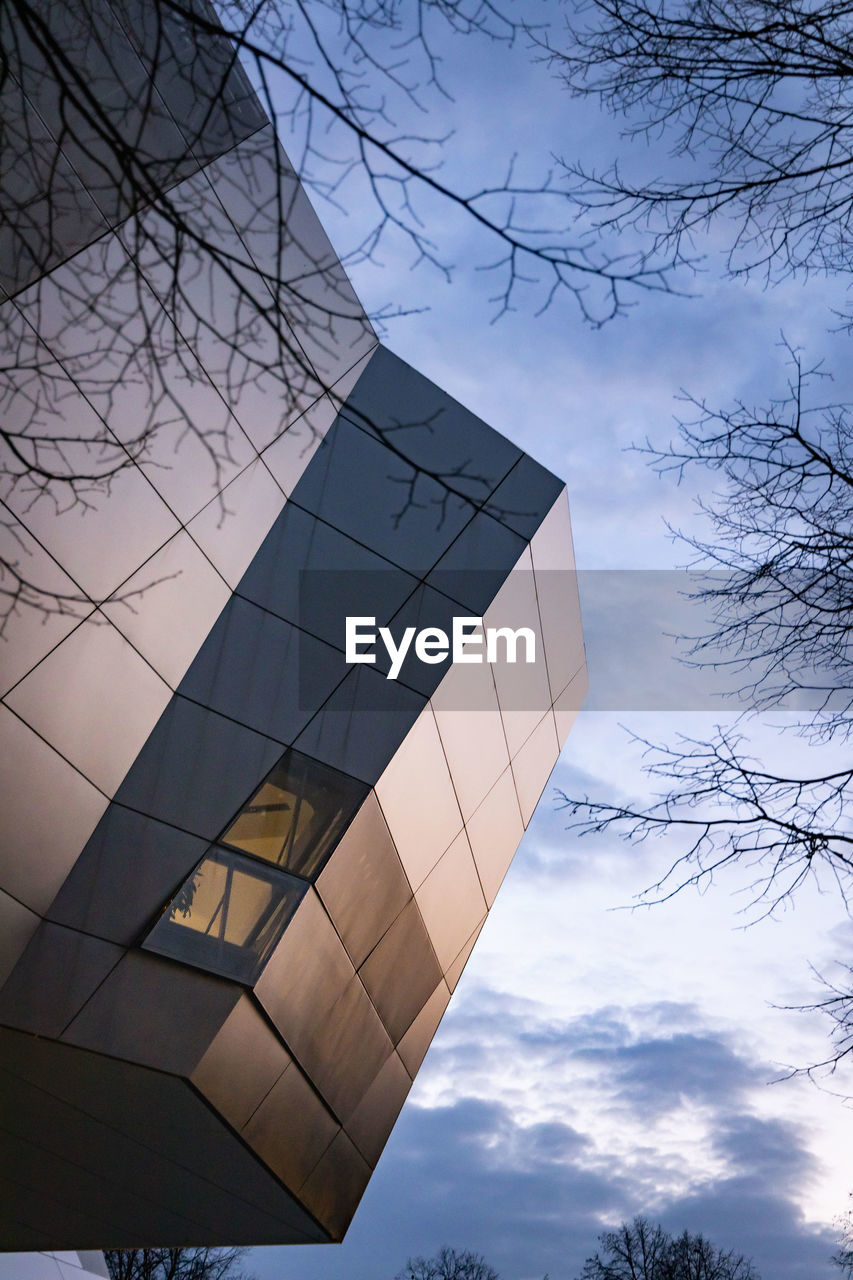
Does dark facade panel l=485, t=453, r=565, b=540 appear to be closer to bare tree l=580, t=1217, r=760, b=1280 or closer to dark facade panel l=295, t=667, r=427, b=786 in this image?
dark facade panel l=295, t=667, r=427, b=786

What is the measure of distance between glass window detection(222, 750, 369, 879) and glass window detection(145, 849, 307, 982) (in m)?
0.20

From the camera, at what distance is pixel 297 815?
33.9 ft

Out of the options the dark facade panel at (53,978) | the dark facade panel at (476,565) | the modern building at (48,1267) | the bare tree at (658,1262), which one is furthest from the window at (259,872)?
the bare tree at (658,1262)

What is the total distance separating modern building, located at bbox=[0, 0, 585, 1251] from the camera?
7.91 m

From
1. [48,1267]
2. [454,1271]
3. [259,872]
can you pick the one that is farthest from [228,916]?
[454,1271]

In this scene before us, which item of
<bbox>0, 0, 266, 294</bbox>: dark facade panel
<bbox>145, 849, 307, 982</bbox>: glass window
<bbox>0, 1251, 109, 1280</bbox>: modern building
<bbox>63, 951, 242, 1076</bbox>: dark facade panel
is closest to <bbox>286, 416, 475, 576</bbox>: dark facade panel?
<bbox>0, 0, 266, 294</bbox>: dark facade panel

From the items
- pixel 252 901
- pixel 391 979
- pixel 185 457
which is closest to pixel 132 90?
pixel 185 457

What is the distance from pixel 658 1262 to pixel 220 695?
139 ft

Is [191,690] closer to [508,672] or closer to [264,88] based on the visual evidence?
[508,672]

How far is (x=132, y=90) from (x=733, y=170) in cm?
565

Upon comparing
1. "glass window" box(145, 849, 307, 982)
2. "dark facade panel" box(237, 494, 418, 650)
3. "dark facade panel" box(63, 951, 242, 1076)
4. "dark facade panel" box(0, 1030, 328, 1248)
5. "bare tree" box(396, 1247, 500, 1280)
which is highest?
"dark facade panel" box(237, 494, 418, 650)

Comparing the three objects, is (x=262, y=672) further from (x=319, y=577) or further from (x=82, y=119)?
(x=82, y=119)

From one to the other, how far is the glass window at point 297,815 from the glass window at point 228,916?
0.65 ft

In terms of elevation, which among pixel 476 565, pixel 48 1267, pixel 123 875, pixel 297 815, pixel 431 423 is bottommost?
pixel 48 1267
